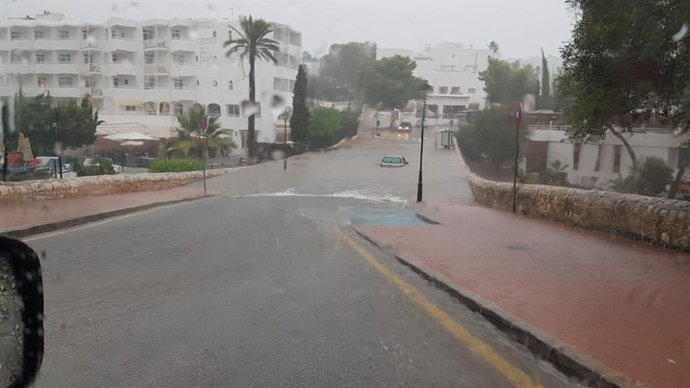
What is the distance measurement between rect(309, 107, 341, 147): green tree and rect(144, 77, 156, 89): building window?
16.7m

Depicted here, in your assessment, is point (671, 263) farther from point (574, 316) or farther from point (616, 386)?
point (616, 386)

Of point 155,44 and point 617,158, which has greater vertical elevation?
point 155,44

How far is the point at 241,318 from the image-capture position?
5855 mm

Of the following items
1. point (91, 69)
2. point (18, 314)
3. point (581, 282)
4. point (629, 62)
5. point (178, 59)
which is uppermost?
point (178, 59)

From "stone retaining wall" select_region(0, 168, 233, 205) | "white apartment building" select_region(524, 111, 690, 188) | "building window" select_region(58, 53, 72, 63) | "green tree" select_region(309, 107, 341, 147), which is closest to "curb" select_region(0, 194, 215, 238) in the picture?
"stone retaining wall" select_region(0, 168, 233, 205)

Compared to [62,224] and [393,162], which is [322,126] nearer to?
[393,162]

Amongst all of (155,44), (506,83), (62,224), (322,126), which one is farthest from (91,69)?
(62,224)

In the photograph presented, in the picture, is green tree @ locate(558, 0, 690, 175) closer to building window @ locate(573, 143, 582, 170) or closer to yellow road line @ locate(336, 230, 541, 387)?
yellow road line @ locate(336, 230, 541, 387)

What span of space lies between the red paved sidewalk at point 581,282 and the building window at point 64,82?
52611mm

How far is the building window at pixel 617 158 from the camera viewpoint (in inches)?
805

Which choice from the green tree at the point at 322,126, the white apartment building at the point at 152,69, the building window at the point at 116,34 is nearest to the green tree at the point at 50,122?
the white apartment building at the point at 152,69

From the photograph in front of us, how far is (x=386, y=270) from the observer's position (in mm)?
8766

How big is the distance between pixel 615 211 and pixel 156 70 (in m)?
55.9

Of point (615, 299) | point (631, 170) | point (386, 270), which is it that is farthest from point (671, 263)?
point (631, 170)
